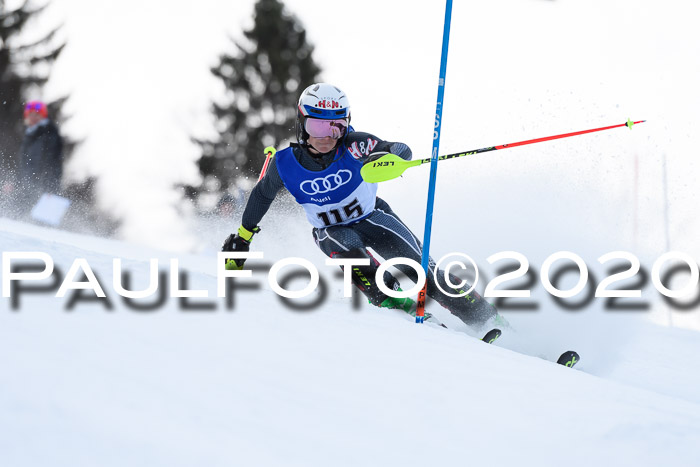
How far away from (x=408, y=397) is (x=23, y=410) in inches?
46.3

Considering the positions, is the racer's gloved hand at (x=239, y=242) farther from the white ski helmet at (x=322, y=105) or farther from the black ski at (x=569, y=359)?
the black ski at (x=569, y=359)

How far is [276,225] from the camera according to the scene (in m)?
10.1

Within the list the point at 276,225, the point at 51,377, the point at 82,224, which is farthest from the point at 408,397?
the point at 82,224

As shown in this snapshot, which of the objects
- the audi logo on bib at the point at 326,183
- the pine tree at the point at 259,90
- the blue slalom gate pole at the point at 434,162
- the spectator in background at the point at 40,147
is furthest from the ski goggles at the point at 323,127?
the pine tree at the point at 259,90

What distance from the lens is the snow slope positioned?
1.91 meters

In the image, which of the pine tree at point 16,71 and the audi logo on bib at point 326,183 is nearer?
the audi logo on bib at point 326,183

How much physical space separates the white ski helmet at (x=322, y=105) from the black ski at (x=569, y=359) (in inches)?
76.9

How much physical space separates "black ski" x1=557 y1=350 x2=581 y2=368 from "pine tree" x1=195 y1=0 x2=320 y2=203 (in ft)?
44.8

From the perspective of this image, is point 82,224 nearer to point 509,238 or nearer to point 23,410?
point 509,238

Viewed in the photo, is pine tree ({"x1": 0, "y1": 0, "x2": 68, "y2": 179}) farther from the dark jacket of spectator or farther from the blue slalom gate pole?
→ the blue slalom gate pole

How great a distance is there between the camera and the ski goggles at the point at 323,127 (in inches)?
173

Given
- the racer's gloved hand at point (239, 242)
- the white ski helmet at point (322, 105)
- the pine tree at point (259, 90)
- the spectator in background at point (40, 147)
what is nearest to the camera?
the white ski helmet at point (322, 105)

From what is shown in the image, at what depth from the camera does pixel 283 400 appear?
2.21 m

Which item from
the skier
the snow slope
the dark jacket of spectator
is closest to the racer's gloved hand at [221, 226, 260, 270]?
the skier
